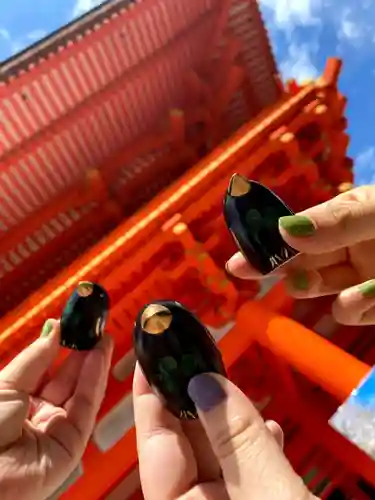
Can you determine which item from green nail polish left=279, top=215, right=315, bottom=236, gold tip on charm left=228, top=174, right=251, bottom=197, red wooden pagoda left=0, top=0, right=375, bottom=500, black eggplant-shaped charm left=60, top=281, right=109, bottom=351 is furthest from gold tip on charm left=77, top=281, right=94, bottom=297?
green nail polish left=279, top=215, right=315, bottom=236

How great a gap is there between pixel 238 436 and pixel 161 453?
0.61ft

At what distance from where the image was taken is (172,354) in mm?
1011

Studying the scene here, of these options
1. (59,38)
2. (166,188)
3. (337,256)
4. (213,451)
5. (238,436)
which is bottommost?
(166,188)

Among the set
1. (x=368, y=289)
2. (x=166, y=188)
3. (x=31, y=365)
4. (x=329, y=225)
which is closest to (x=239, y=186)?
(x=329, y=225)

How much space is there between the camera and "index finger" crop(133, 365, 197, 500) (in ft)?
3.02

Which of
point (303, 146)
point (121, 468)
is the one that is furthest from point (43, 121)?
point (121, 468)

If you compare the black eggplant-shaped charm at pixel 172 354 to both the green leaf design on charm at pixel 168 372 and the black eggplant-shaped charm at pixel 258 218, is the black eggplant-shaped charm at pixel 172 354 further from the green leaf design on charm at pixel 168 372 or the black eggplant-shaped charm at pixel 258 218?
the black eggplant-shaped charm at pixel 258 218

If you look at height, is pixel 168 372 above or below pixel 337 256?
above

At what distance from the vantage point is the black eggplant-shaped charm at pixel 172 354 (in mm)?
1007

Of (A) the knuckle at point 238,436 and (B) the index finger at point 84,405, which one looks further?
(B) the index finger at point 84,405

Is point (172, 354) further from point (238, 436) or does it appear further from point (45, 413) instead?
point (45, 413)

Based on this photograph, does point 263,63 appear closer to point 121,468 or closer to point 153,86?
point 153,86

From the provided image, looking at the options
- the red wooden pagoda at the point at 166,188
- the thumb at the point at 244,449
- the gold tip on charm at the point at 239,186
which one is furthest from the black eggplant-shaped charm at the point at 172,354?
the red wooden pagoda at the point at 166,188

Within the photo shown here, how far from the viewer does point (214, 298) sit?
1.67 metres
